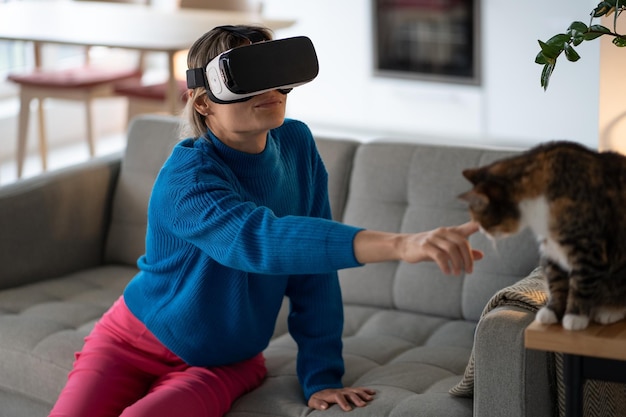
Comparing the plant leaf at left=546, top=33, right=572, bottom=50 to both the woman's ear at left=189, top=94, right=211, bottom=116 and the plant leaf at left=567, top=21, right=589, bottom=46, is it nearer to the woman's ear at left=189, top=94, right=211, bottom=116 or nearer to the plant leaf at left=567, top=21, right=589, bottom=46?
the plant leaf at left=567, top=21, right=589, bottom=46

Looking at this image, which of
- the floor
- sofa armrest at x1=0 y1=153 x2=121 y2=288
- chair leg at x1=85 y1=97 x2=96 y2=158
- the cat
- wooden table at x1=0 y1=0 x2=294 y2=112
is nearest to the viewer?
the cat

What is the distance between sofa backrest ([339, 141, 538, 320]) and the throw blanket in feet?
1.60

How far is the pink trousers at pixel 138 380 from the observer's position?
6.66ft

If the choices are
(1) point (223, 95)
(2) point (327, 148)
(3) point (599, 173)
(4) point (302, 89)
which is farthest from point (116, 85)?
(3) point (599, 173)

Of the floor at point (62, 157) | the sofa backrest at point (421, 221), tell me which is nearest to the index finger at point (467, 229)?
the sofa backrest at point (421, 221)

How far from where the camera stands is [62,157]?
602 centimetres

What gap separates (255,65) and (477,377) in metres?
0.71

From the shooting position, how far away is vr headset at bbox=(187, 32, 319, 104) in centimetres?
191

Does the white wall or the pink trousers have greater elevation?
the white wall

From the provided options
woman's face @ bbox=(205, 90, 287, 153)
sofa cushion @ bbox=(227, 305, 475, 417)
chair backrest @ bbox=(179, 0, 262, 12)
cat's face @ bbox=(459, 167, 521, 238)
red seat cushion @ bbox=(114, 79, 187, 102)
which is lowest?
sofa cushion @ bbox=(227, 305, 475, 417)

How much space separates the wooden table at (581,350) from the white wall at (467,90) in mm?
3463

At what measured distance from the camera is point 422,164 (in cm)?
268

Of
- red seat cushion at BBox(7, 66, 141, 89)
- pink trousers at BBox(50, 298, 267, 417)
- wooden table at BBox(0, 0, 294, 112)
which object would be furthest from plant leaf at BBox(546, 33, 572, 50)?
red seat cushion at BBox(7, 66, 141, 89)

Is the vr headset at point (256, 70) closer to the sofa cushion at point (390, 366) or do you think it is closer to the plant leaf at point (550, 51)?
the plant leaf at point (550, 51)
